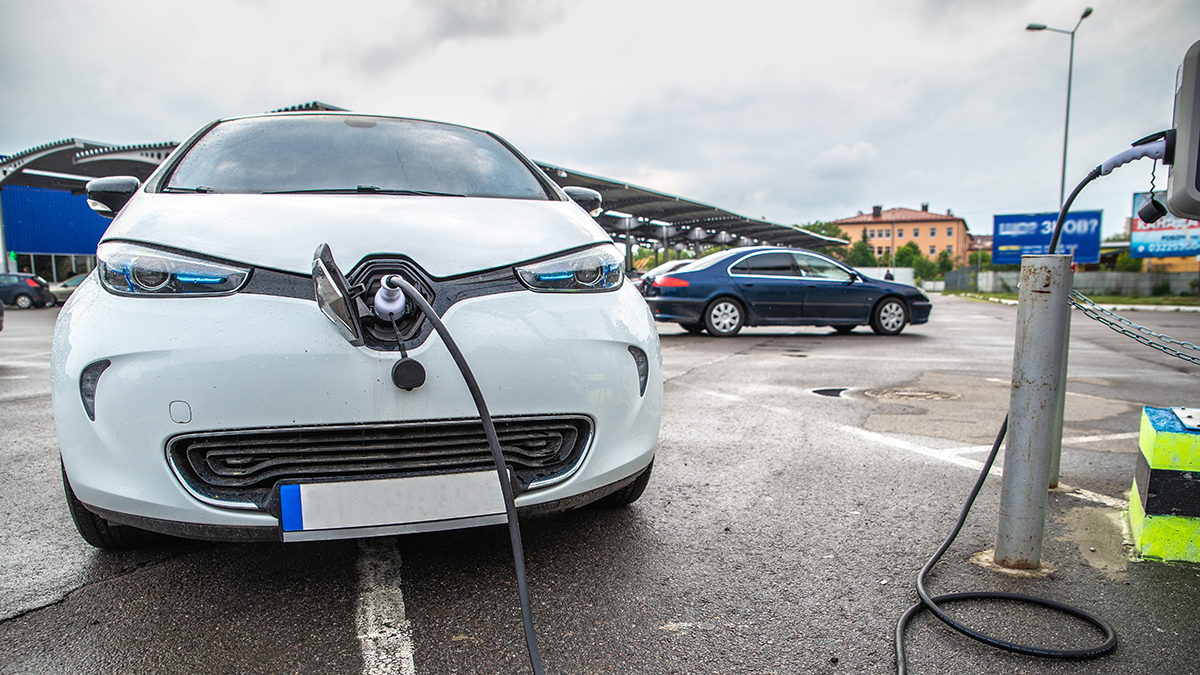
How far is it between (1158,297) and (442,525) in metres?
38.1

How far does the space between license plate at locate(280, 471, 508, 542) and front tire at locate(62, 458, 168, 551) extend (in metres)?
0.75

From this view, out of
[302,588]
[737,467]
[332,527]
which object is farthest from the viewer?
[737,467]

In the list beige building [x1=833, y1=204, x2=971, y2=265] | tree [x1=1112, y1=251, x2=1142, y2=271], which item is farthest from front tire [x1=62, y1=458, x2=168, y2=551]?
beige building [x1=833, y1=204, x2=971, y2=265]

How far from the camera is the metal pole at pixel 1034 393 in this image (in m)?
2.03

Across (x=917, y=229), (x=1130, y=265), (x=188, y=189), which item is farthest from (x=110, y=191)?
(x=917, y=229)

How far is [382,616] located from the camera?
6.09ft

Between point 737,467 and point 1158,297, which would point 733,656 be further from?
point 1158,297

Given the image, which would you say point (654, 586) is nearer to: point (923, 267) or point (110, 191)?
point (110, 191)

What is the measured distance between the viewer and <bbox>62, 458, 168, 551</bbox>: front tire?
81.7 inches

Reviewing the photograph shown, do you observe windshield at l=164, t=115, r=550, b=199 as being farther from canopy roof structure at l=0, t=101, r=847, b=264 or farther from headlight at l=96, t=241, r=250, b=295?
canopy roof structure at l=0, t=101, r=847, b=264

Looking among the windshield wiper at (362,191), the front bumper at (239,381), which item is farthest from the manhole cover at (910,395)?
the front bumper at (239,381)

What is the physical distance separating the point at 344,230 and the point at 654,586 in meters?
1.32

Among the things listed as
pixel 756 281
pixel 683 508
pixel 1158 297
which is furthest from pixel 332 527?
pixel 1158 297

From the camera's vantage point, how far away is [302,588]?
→ 2010mm
